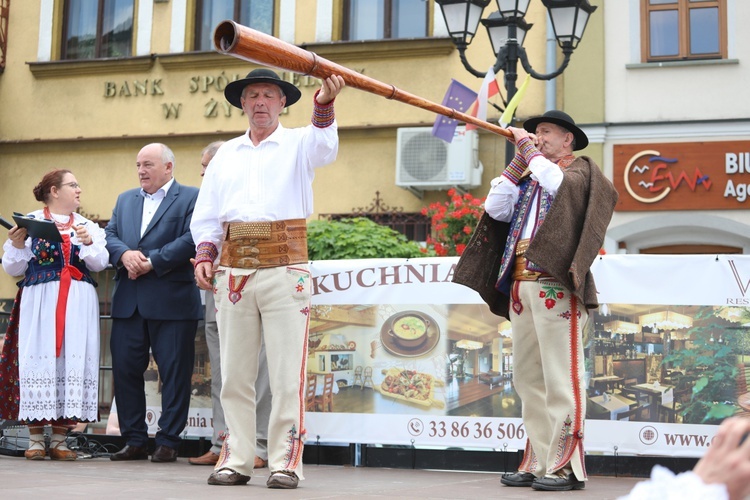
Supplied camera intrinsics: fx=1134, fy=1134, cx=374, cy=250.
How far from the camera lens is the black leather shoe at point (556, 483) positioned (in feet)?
18.0

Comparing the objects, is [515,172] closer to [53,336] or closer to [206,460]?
[206,460]

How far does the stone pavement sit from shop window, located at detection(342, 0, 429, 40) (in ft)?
30.9

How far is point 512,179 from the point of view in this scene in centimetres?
589

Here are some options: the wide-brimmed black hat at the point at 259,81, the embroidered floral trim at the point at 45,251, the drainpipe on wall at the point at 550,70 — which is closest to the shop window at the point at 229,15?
the drainpipe on wall at the point at 550,70

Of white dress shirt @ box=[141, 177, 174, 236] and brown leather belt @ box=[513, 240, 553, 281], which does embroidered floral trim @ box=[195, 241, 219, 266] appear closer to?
brown leather belt @ box=[513, 240, 553, 281]

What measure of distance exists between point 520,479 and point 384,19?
10649 millimetres

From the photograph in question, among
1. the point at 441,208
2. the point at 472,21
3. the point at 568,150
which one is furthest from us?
the point at 441,208

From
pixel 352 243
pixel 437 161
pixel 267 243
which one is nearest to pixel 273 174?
pixel 267 243

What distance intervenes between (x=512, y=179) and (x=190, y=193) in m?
2.53

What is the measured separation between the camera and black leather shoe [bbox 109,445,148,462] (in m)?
7.18

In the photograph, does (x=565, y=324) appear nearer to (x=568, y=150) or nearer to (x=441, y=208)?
(x=568, y=150)

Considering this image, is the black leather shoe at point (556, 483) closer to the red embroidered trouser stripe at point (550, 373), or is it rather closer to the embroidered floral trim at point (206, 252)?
the red embroidered trouser stripe at point (550, 373)

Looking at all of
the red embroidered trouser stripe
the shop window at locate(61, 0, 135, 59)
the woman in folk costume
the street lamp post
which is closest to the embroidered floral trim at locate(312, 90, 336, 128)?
the red embroidered trouser stripe

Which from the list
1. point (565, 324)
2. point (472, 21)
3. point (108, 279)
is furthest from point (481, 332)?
point (472, 21)
